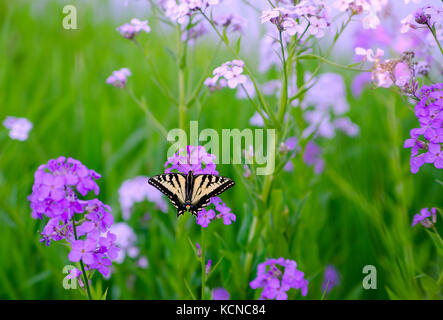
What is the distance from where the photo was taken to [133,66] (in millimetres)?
3902

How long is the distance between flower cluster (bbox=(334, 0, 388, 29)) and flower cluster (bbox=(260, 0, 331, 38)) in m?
0.06

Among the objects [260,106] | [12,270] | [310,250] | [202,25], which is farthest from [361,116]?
[12,270]

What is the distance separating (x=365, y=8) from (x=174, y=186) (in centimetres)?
97

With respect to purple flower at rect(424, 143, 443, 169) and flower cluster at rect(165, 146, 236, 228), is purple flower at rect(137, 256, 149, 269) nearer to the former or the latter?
flower cluster at rect(165, 146, 236, 228)

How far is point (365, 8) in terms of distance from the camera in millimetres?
1526

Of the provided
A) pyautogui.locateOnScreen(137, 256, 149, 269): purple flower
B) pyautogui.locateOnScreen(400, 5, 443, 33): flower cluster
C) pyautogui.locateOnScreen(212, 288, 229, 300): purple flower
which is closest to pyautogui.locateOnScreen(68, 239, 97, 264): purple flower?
pyautogui.locateOnScreen(212, 288, 229, 300): purple flower

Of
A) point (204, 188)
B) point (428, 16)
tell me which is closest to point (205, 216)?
point (204, 188)

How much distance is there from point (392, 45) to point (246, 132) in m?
1.27

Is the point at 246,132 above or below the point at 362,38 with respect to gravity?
below

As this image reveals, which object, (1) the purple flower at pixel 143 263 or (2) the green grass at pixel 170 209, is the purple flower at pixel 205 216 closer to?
(2) the green grass at pixel 170 209

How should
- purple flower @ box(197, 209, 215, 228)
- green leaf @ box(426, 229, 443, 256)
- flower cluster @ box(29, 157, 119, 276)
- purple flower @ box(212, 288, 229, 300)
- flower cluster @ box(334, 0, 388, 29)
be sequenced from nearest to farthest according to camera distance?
flower cluster @ box(29, 157, 119, 276), purple flower @ box(197, 209, 215, 228), green leaf @ box(426, 229, 443, 256), flower cluster @ box(334, 0, 388, 29), purple flower @ box(212, 288, 229, 300)

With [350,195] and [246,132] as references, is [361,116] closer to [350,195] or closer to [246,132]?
[350,195]

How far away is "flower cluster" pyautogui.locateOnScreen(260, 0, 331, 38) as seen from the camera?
1.41m

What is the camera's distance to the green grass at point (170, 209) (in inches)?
76.4
